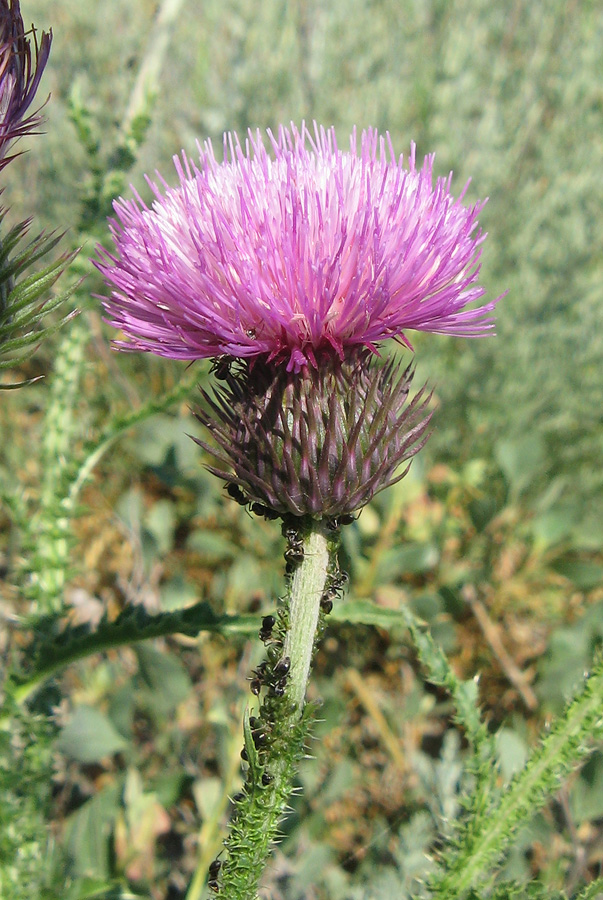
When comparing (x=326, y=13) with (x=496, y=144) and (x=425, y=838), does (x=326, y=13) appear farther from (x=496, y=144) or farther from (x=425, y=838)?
(x=425, y=838)

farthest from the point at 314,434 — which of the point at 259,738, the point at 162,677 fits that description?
the point at 162,677

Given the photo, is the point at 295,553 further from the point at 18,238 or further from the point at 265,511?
the point at 18,238

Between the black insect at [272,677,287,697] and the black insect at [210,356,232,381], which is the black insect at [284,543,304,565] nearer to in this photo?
the black insect at [272,677,287,697]

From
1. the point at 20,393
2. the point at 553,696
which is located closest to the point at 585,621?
the point at 553,696

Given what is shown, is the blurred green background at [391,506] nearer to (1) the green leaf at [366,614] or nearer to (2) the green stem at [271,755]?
(1) the green leaf at [366,614]

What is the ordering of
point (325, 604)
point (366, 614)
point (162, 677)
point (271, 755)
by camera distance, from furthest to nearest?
point (162, 677) → point (366, 614) → point (325, 604) → point (271, 755)

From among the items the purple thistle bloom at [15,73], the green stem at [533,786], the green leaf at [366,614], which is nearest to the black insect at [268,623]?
the green leaf at [366,614]
